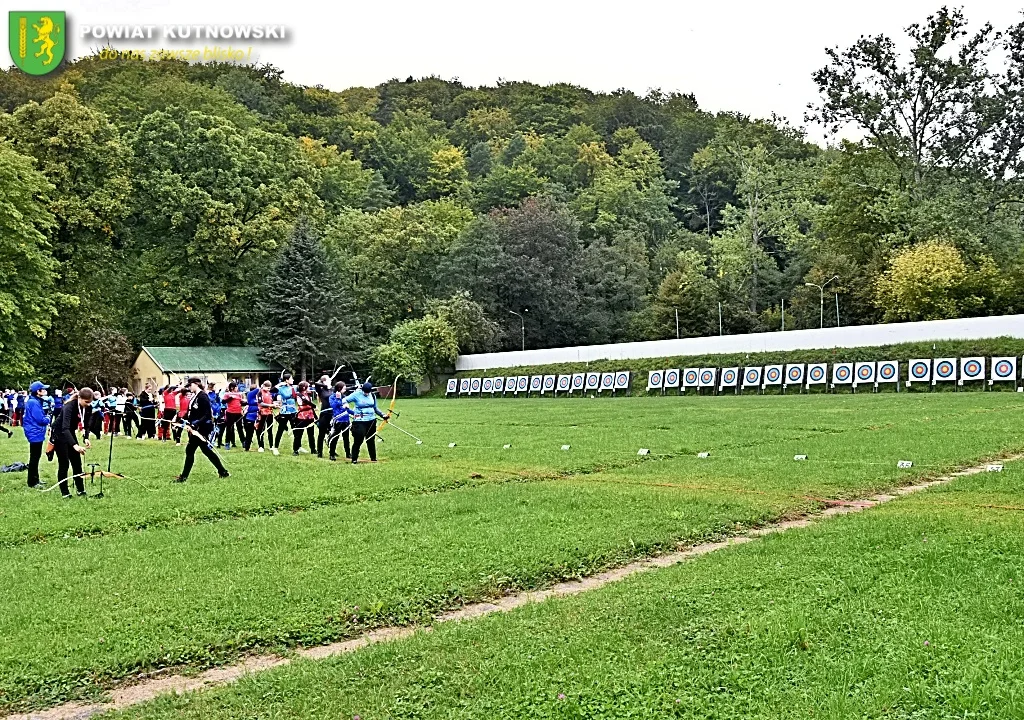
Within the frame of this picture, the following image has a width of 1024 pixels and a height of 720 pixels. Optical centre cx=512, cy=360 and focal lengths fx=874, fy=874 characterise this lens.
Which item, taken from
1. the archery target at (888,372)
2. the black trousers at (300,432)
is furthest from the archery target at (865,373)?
the black trousers at (300,432)

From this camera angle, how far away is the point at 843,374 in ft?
124

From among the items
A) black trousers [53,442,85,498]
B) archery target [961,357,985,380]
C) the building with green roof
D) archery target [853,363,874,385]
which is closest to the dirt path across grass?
black trousers [53,442,85,498]

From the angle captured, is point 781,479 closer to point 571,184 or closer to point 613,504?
point 613,504

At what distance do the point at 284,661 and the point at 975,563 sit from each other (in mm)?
5411

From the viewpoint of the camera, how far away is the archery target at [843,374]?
37531 mm

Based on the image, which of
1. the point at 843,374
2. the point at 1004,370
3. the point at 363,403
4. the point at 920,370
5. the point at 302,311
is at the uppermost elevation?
the point at 302,311

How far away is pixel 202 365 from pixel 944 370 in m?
40.8

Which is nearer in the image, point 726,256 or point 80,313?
point 80,313

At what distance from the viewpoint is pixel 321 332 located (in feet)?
182

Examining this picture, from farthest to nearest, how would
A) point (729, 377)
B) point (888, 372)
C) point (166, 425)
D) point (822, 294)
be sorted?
point (822, 294) < point (729, 377) < point (888, 372) < point (166, 425)

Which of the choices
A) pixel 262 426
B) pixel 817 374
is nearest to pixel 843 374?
pixel 817 374

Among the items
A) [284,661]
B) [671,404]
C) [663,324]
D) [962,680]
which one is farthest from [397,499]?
[663,324]

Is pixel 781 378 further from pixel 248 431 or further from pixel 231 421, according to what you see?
pixel 231 421

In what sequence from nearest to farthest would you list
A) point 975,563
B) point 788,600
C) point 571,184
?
1. point 788,600
2. point 975,563
3. point 571,184
